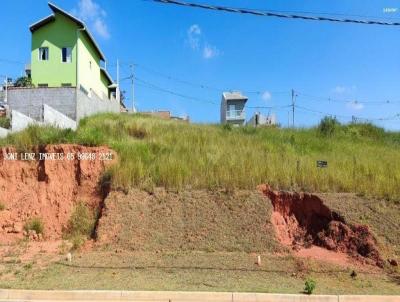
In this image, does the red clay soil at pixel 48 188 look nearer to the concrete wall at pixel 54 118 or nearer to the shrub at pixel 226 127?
the concrete wall at pixel 54 118

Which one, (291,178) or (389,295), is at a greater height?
(291,178)

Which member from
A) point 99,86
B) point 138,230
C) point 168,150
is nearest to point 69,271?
point 138,230

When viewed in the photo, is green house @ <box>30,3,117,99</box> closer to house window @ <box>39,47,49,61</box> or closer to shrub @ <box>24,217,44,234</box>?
house window @ <box>39,47,49,61</box>

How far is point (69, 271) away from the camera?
965cm

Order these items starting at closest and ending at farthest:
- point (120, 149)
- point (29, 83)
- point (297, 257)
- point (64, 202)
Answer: point (297, 257)
point (64, 202)
point (120, 149)
point (29, 83)

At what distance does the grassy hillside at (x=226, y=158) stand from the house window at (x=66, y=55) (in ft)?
48.0

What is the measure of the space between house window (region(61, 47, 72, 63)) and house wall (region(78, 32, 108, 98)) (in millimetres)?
695

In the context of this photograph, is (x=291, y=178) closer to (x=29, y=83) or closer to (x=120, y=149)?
(x=120, y=149)

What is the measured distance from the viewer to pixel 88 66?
36375 millimetres

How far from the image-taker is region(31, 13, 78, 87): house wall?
108 ft

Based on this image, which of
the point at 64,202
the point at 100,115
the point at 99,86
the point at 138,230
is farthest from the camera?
the point at 99,86

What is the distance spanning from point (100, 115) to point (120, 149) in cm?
802

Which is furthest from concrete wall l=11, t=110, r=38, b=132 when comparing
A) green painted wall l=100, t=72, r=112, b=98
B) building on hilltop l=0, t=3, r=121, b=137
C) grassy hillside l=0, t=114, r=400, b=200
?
green painted wall l=100, t=72, r=112, b=98

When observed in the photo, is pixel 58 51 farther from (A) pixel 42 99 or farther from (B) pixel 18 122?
(B) pixel 18 122
